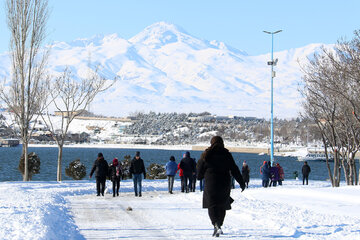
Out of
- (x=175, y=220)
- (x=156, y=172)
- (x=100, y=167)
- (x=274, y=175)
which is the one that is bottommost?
(x=175, y=220)

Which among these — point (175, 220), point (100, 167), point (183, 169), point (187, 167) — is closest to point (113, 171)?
point (100, 167)

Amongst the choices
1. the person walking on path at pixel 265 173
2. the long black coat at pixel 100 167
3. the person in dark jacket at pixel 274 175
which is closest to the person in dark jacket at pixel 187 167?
the long black coat at pixel 100 167

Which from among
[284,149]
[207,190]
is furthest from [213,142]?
[284,149]

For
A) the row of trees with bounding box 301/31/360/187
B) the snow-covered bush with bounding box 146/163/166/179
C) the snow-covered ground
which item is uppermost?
the row of trees with bounding box 301/31/360/187

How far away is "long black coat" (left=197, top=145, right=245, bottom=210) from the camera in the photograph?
35.0 ft

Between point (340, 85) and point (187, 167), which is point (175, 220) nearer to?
point (187, 167)

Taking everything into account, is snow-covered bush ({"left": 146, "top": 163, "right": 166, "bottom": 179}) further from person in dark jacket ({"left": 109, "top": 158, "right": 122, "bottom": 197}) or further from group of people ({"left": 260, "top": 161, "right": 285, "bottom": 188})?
person in dark jacket ({"left": 109, "top": 158, "right": 122, "bottom": 197})

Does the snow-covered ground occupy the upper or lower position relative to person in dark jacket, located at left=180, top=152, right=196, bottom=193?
lower

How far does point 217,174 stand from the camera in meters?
10.7

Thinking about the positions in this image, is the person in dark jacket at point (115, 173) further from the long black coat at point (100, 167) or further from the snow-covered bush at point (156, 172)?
the snow-covered bush at point (156, 172)

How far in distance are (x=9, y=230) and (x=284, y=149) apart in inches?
7248

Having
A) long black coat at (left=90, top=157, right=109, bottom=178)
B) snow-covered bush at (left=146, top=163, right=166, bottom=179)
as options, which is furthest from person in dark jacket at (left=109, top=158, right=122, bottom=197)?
snow-covered bush at (left=146, top=163, right=166, bottom=179)

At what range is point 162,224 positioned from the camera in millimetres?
12375

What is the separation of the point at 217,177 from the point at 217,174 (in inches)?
2.2
